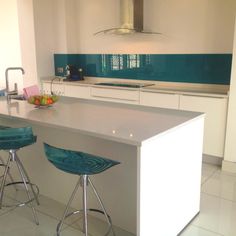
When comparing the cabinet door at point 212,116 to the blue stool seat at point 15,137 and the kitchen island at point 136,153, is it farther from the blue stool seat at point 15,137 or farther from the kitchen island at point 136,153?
the blue stool seat at point 15,137

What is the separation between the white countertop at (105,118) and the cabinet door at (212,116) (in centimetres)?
120

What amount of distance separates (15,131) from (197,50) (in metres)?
2.83

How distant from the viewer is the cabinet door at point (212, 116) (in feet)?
11.6

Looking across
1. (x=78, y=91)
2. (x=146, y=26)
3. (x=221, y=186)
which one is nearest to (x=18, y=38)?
(x=78, y=91)

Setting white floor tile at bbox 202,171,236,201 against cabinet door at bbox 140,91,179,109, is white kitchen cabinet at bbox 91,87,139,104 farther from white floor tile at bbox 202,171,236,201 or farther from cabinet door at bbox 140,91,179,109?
white floor tile at bbox 202,171,236,201

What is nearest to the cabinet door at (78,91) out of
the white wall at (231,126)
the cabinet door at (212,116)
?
the cabinet door at (212,116)

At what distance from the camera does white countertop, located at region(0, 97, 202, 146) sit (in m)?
1.92

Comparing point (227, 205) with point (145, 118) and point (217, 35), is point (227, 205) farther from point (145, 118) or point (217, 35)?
point (217, 35)

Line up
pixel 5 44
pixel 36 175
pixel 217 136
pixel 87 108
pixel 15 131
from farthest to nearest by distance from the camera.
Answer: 1. pixel 5 44
2. pixel 217 136
3. pixel 36 175
4. pixel 87 108
5. pixel 15 131

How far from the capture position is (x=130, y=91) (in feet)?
13.9

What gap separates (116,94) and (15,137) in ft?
7.40

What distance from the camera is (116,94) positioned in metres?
4.39

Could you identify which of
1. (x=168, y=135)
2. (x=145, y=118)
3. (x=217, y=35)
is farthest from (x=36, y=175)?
(x=217, y=35)

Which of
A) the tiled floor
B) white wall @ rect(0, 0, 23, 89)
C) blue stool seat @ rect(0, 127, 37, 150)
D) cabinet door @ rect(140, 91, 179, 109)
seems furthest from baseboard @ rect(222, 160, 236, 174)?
white wall @ rect(0, 0, 23, 89)
